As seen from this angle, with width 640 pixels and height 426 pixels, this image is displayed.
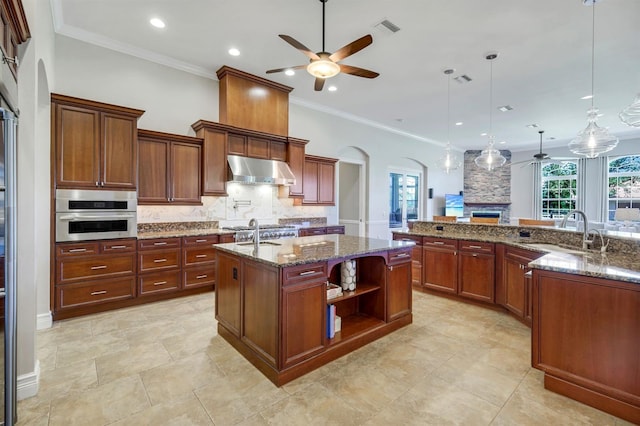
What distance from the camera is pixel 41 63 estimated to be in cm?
297

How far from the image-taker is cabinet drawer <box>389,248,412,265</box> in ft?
10.0

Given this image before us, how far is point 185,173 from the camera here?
4531mm

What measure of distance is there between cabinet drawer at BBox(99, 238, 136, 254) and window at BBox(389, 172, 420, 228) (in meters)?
6.39

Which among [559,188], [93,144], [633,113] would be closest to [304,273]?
[93,144]

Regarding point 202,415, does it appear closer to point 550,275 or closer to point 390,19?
point 550,275

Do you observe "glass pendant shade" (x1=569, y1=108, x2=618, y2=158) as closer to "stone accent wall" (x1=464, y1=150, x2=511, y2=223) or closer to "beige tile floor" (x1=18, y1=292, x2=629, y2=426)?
"beige tile floor" (x1=18, y1=292, x2=629, y2=426)

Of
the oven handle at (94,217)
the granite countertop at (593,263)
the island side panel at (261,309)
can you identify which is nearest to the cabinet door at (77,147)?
the oven handle at (94,217)

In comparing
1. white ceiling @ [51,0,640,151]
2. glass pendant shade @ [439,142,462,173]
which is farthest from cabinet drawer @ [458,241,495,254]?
white ceiling @ [51,0,640,151]

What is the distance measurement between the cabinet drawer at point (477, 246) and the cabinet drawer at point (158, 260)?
12.8ft

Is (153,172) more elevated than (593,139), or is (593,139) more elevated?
(593,139)

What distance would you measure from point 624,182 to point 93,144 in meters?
12.4

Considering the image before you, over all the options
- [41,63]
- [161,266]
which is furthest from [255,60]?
[161,266]

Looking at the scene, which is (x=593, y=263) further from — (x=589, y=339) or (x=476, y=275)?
(x=476, y=275)

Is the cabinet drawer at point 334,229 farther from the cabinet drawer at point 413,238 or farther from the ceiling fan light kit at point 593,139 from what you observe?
the ceiling fan light kit at point 593,139
